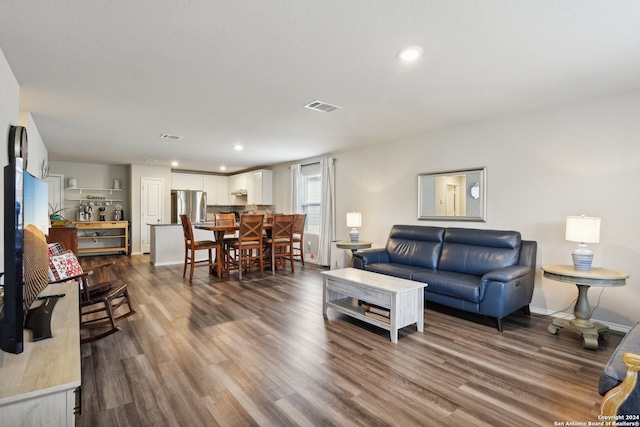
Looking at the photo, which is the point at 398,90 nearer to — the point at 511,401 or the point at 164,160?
the point at 511,401

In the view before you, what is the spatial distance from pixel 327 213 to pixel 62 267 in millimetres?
4366

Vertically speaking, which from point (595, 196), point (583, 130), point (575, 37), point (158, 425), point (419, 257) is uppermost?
point (575, 37)

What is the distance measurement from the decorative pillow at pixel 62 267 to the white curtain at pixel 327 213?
4174 millimetres

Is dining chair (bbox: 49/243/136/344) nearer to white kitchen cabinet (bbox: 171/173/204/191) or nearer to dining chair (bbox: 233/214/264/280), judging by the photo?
dining chair (bbox: 233/214/264/280)

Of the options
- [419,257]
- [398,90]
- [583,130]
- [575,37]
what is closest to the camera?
[575,37]

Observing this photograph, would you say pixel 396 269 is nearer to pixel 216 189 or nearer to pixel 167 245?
pixel 167 245

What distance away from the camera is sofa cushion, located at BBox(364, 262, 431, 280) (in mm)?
3804

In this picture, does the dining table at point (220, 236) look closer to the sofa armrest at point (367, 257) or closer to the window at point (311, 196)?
the window at point (311, 196)

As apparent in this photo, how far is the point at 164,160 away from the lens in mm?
7477

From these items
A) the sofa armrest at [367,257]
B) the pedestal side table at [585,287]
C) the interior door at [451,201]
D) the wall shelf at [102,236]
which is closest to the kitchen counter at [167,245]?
the wall shelf at [102,236]

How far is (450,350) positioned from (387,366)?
0.64 metres

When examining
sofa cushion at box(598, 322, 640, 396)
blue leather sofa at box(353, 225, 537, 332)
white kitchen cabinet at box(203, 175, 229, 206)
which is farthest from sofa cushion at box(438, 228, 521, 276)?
white kitchen cabinet at box(203, 175, 229, 206)

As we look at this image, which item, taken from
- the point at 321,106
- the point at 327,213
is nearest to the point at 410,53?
the point at 321,106

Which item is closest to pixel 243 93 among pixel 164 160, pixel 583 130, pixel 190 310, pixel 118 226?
pixel 190 310
